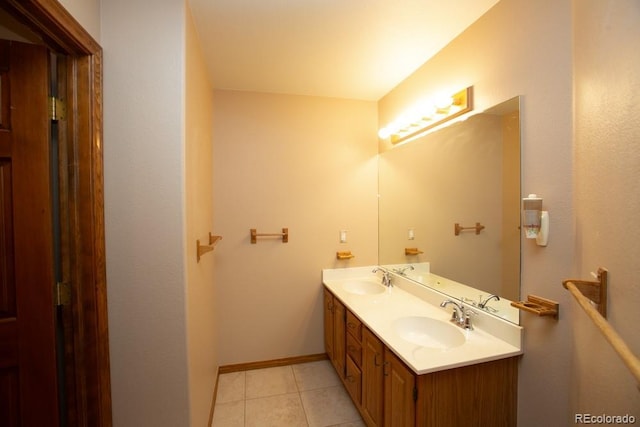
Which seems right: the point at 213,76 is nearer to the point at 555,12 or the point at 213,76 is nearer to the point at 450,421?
the point at 555,12

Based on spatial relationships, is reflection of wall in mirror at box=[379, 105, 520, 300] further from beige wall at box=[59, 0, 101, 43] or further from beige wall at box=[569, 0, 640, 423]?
beige wall at box=[59, 0, 101, 43]

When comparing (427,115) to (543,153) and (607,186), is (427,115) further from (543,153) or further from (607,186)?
(607,186)

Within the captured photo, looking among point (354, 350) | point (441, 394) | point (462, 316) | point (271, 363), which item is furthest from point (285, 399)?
point (462, 316)

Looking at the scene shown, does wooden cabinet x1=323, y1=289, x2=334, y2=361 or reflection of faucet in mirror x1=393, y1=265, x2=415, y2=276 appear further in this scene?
wooden cabinet x1=323, y1=289, x2=334, y2=361

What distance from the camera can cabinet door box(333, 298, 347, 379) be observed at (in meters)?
2.04

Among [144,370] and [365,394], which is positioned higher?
[144,370]

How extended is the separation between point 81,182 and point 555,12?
6.77 ft

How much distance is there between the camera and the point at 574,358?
1.00 m

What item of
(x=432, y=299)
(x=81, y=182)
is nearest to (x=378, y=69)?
(x=432, y=299)

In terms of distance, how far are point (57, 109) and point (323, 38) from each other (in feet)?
4.59

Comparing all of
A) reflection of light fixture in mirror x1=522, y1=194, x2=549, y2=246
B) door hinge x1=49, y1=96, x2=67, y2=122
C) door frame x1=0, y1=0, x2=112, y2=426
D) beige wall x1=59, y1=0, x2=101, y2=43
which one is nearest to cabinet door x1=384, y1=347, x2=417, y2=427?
reflection of light fixture in mirror x1=522, y1=194, x2=549, y2=246

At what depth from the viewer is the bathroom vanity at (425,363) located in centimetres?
117

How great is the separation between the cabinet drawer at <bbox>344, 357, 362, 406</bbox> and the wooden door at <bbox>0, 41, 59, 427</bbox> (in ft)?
4.98

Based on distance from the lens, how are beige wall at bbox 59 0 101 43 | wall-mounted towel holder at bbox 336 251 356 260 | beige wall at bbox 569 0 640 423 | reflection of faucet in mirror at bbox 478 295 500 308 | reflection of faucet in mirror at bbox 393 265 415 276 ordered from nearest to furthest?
1. beige wall at bbox 569 0 640 423
2. beige wall at bbox 59 0 101 43
3. reflection of faucet in mirror at bbox 478 295 500 308
4. reflection of faucet in mirror at bbox 393 265 415 276
5. wall-mounted towel holder at bbox 336 251 356 260
